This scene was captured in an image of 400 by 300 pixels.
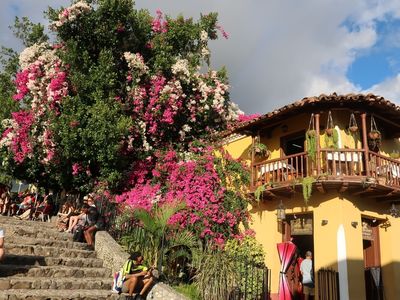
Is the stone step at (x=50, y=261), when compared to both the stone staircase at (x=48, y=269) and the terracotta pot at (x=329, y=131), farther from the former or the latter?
the terracotta pot at (x=329, y=131)

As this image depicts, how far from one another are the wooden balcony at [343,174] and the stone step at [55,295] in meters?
6.44

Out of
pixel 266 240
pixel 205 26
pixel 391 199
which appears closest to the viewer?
pixel 391 199

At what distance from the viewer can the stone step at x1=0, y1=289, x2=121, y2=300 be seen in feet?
20.5

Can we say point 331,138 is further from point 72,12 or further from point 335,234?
point 72,12

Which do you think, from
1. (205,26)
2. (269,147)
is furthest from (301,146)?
(205,26)

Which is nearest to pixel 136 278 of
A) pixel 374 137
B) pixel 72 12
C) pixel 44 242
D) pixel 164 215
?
pixel 164 215

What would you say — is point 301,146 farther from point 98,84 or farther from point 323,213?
point 98,84

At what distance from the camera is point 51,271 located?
7652 mm

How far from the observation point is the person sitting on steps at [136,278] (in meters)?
7.20

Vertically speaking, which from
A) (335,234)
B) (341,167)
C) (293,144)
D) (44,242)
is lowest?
(44,242)

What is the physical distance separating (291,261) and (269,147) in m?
4.59

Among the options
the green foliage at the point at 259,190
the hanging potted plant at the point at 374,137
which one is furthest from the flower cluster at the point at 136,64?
the hanging potted plant at the point at 374,137

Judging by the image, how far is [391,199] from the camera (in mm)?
12094

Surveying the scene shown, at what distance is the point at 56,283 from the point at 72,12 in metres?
9.84
